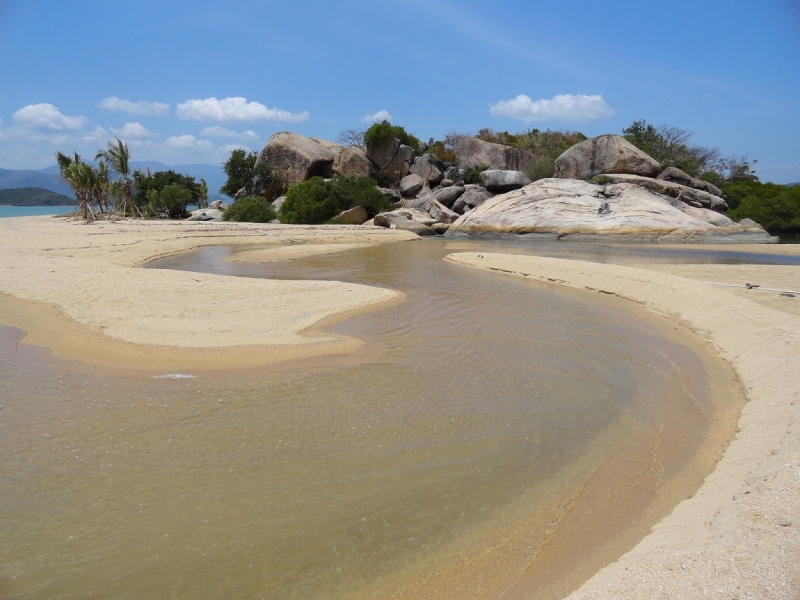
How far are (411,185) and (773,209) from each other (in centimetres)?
2455

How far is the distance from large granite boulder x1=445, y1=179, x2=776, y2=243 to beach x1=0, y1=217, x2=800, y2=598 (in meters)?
11.4

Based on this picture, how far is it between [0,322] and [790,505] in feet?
35.8

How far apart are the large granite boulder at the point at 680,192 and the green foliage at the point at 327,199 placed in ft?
53.0

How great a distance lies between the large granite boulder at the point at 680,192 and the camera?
1260 inches

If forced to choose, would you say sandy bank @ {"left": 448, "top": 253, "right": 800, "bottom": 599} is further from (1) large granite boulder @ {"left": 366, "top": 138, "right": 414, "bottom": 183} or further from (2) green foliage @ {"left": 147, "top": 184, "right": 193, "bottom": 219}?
(2) green foliage @ {"left": 147, "top": 184, "right": 193, "bottom": 219}

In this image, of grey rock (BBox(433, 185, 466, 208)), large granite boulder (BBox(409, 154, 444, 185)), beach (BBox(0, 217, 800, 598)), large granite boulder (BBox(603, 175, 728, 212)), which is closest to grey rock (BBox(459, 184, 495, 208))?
grey rock (BBox(433, 185, 466, 208))

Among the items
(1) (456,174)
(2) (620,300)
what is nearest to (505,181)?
(1) (456,174)

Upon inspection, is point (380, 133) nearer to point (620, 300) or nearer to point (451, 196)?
point (451, 196)

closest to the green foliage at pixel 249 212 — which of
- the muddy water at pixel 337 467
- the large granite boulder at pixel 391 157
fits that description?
the large granite boulder at pixel 391 157

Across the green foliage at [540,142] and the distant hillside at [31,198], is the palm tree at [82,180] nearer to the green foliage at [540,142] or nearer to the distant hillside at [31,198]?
the green foliage at [540,142]

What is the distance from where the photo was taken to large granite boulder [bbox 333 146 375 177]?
143 feet

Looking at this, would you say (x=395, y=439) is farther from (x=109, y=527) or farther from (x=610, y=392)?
(x=610, y=392)

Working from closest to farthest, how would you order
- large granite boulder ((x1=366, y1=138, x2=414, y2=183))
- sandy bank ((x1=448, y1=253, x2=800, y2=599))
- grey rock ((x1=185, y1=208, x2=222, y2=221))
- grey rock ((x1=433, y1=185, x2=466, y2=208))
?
sandy bank ((x1=448, y1=253, x2=800, y2=599)) < grey rock ((x1=433, y1=185, x2=466, y2=208)) < grey rock ((x1=185, y1=208, x2=222, y2=221)) < large granite boulder ((x1=366, y1=138, x2=414, y2=183))

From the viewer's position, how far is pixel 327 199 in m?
36.6
